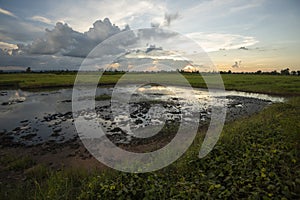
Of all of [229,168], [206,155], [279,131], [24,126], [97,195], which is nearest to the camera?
[97,195]

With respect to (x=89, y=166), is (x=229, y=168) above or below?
above

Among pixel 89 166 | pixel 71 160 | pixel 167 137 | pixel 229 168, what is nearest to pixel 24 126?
pixel 71 160

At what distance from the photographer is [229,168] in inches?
165

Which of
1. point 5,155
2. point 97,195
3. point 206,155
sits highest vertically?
point 206,155

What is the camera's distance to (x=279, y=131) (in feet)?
20.3

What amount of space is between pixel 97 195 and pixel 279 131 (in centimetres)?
601

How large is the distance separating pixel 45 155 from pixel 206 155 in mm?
7633

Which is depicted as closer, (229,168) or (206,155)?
(229,168)

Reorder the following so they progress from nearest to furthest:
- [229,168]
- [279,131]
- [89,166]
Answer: [229,168]
[279,131]
[89,166]

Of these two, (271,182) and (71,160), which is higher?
(271,182)

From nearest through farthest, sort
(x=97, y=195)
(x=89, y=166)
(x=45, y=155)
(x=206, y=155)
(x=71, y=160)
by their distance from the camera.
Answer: (x=97, y=195) → (x=206, y=155) → (x=89, y=166) → (x=71, y=160) → (x=45, y=155)

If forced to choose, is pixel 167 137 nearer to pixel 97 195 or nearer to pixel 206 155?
pixel 206 155

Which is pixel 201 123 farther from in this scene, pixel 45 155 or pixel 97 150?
pixel 45 155

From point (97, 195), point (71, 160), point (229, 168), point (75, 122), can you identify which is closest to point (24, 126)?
point (75, 122)
